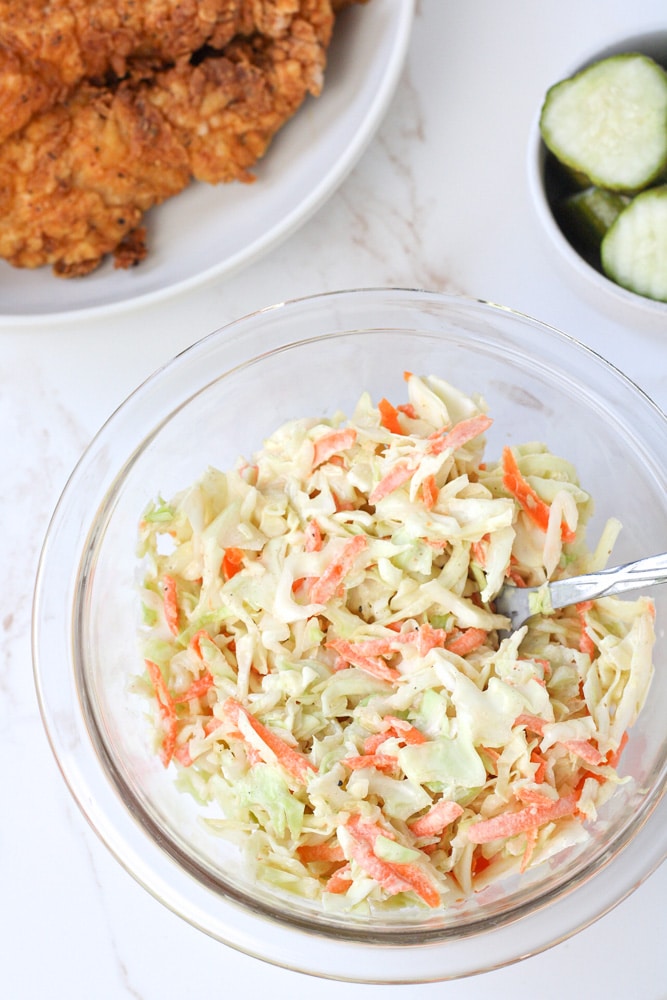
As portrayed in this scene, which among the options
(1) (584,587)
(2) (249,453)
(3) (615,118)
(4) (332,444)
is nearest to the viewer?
(1) (584,587)

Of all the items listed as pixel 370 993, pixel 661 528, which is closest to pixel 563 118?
pixel 661 528

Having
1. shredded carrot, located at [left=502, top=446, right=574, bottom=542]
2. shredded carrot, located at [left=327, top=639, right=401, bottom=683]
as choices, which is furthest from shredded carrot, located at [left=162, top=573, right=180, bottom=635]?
shredded carrot, located at [left=502, top=446, right=574, bottom=542]

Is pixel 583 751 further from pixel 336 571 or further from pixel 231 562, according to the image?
pixel 231 562

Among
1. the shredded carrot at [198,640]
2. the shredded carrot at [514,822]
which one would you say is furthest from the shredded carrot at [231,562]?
the shredded carrot at [514,822]

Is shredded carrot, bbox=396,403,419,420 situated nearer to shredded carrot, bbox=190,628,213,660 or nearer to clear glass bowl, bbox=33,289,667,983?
clear glass bowl, bbox=33,289,667,983

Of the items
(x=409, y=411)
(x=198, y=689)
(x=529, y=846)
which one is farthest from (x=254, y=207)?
(x=529, y=846)

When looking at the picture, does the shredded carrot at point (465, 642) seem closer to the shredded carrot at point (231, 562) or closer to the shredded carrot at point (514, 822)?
the shredded carrot at point (514, 822)
